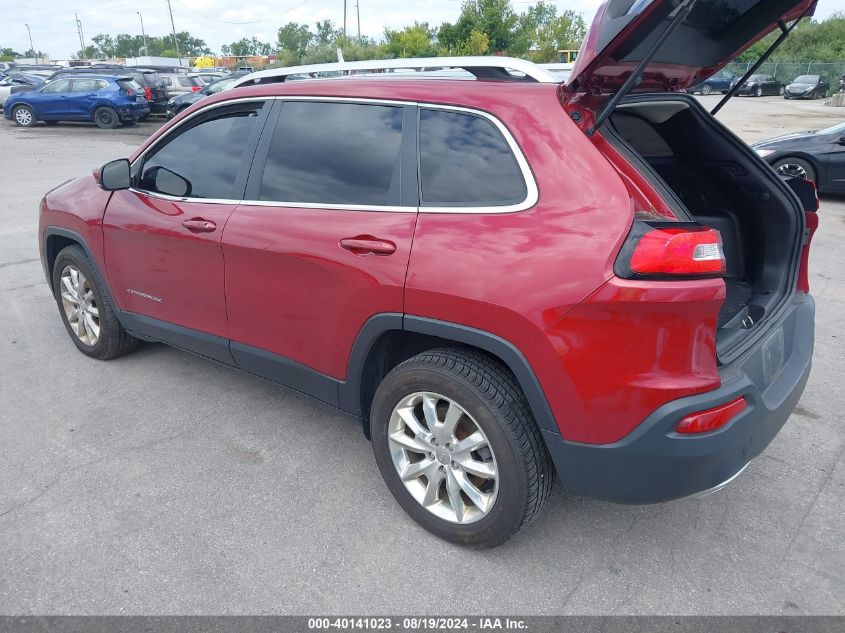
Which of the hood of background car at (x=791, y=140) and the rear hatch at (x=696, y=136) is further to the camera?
the hood of background car at (x=791, y=140)

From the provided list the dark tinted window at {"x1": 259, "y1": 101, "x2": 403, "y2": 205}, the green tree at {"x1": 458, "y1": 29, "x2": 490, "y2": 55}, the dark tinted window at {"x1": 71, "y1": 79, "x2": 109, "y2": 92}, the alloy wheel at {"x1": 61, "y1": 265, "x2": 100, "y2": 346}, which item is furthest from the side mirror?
the green tree at {"x1": 458, "y1": 29, "x2": 490, "y2": 55}

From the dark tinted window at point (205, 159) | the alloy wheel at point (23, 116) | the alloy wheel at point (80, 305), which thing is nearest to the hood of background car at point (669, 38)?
the dark tinted window at point (205, 159)

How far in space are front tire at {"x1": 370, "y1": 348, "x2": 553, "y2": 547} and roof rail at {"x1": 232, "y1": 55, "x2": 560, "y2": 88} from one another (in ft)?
3.74

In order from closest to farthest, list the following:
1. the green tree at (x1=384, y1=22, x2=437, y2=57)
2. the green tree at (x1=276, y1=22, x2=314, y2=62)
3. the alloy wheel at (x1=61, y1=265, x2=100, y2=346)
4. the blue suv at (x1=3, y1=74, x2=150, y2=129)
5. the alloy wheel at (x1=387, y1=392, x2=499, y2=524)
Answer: the alloy wheel at (x1=387, y1=392, x2=499, y2=524), the alloy wheel at (x1=61, y1=265, x2=100, y2=346), the blue suv at (x1=3, y1=74, x2=150, y2=129), the green tree at (x1=384, y1=22, x2=437, y2=57), the green tree at (x1=276, y1=22, x2=314, y2=62)

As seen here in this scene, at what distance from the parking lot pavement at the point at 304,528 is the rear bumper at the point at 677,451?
0.47 metres

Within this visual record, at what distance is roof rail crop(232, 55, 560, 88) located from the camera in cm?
267

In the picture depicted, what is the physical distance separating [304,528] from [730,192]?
2570mm

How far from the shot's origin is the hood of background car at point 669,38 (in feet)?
7.09

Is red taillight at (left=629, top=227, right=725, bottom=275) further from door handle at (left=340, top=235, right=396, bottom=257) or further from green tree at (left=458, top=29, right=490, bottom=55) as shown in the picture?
green tree at (left=458, top=29, right=490, bottom=55)

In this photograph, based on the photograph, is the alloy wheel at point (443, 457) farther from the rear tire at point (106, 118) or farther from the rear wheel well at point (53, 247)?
the rear tire at point (106, 118)

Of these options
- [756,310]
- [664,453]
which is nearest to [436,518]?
[664,453]

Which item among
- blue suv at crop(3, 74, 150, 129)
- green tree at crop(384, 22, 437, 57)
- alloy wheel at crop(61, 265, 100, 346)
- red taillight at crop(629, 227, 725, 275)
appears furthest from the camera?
green tree at crop(384, 22, 437, 57)

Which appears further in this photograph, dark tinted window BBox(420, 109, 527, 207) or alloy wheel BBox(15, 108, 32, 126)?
alloy wheel BBox(15, 108, 32, 126)

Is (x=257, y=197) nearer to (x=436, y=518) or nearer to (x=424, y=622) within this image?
(x=436, y=518)
